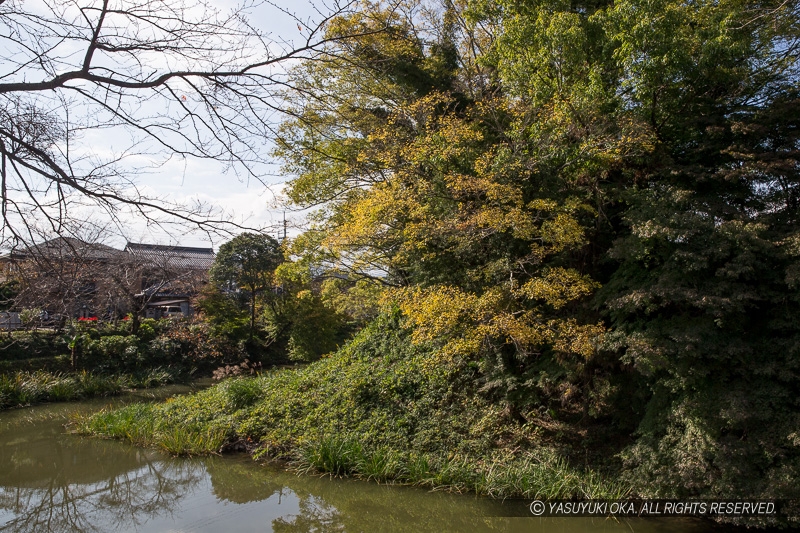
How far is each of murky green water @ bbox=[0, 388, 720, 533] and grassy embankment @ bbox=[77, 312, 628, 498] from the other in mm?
287

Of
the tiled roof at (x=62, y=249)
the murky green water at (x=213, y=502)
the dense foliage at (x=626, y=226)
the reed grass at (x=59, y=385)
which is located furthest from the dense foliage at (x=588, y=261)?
the reed grass at (x=59, y=385)

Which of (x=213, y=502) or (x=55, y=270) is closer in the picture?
(x=55, y=270)

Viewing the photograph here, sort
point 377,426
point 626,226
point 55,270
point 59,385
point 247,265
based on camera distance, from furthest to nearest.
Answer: point 247,265, point 59,385, point 377,426, point 626,226, point 55,270

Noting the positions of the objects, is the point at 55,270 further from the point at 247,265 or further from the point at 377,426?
the point at 247,265

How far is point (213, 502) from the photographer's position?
21.5 feet

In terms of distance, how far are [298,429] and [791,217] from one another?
6.83 m

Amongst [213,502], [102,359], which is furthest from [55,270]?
[102,359]

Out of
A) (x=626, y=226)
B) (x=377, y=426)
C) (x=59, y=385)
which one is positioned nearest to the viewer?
(x=626, y=226)

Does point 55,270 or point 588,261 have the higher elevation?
point 588,261

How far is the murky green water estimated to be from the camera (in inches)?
226

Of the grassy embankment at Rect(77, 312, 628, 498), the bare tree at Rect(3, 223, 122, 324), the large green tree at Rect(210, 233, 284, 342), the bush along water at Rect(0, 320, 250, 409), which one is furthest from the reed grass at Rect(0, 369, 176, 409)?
the bare tree at Rect(3, 223, 122, 324)

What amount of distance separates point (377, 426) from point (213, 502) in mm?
2350

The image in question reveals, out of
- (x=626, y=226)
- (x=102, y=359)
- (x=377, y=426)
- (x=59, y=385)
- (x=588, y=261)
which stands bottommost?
(x=59, y=385)

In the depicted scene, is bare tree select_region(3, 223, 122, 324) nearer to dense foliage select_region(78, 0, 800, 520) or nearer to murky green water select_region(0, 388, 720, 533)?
dense foliage select_region(78, 0, 800, 520)
